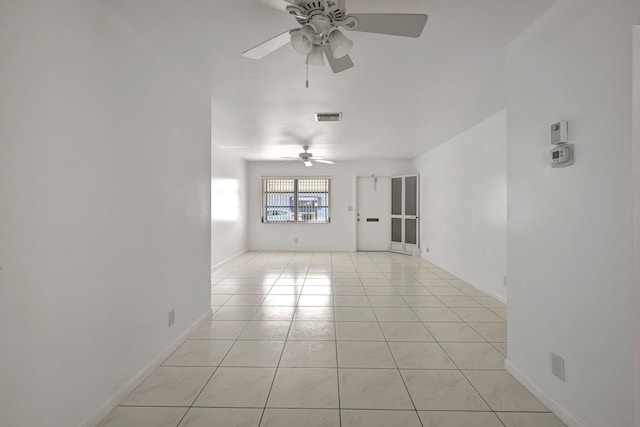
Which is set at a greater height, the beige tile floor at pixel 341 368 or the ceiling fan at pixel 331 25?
the ceiling fan at pixel 331 25

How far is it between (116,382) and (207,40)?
2.38 meters

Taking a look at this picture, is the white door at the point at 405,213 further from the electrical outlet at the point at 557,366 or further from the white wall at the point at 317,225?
the electrical outlet at the point at 557,366

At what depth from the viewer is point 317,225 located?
→ 8398 millimetres

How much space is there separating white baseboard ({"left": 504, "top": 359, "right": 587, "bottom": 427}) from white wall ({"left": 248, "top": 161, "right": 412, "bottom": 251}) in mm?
6101

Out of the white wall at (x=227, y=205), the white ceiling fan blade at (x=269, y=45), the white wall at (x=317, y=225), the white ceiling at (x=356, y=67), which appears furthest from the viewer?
the white wall at (x=317, y=225)

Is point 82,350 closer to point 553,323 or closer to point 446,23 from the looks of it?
point 553,323

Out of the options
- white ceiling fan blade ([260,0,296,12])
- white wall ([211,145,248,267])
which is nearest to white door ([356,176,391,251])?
white wall ([211,145,248,267])

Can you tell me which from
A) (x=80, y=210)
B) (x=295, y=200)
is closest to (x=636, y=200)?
(x=80, y=210)

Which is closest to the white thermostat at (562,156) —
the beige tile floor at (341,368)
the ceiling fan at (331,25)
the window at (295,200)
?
the ceiling fan at (331,25)

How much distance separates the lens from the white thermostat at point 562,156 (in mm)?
1729

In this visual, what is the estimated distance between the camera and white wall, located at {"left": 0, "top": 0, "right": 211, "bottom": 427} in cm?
130

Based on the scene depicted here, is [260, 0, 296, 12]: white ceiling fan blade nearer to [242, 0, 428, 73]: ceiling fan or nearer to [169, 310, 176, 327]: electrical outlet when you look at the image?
[242, 0, 428, 73]: ceiling fan

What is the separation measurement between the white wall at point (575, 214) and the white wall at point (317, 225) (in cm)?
597

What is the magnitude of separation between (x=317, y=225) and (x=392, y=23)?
7005 millimetres
